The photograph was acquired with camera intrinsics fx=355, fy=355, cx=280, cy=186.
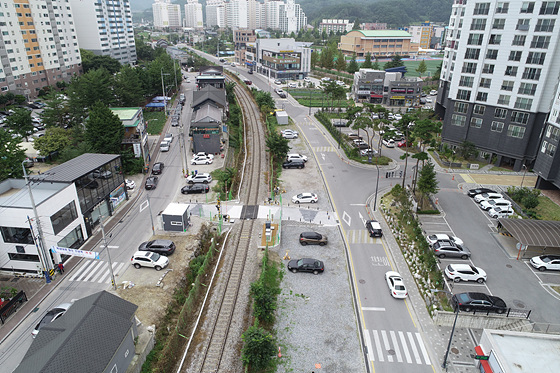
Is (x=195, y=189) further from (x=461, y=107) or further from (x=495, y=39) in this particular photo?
(x=495, y=39)

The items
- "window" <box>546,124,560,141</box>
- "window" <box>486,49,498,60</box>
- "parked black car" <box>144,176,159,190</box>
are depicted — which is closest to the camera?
"window" <box>546,124,560,141</box>

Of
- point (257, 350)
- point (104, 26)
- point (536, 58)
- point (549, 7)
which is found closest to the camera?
point (257, 350)

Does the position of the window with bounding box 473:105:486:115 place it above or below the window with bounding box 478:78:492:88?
below

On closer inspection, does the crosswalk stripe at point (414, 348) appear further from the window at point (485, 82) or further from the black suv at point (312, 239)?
the window at point (485, 82)

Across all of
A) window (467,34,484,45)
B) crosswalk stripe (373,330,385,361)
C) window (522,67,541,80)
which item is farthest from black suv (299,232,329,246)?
window (467,34,484,45)

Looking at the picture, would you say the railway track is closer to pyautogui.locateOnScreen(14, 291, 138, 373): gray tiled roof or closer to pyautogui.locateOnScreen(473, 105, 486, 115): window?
pyautogui.locateOnScreen(14, 291, 138, 373): gray tiled roof

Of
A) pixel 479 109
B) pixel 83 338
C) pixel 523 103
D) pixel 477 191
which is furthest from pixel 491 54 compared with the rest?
pixel 83 338
